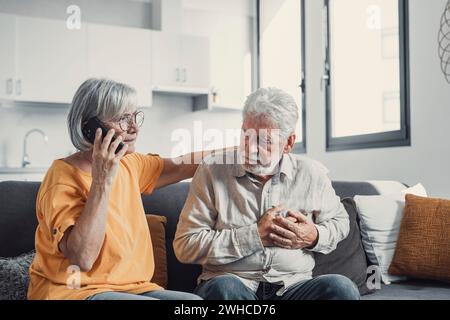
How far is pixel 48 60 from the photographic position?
175 inches

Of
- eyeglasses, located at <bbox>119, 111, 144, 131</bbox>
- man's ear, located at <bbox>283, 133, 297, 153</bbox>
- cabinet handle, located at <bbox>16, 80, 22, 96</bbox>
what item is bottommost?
man's ear, located at <bbox>283, 133, 297, 153</bbox>

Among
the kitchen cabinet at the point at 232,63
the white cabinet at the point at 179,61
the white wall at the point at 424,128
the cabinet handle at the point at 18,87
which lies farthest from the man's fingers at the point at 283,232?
the kitchen cabinet at the point at 232,63

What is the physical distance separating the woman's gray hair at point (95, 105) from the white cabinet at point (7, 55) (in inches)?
117

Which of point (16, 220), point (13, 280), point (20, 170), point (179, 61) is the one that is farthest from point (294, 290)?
point (179, 61)

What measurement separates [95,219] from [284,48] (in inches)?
156

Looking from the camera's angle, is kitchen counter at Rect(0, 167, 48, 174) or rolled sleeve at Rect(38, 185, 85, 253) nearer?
rolled sleeve at Rect(38, 185, 85, 253)

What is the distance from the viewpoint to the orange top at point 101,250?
1481mm

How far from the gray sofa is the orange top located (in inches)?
19.1

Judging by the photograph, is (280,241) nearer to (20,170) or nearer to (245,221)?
(245,221)

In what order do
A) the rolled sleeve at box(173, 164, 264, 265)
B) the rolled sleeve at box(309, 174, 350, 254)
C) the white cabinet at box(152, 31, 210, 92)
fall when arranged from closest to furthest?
1. the rolled sleeve at box(173, 164, 264, 265)
2. the rolled sleeve at box(309, 174, 350, 254)
3. the white cabinet at box(152, 31, 210, 92)

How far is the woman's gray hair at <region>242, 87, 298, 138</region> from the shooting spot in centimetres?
182

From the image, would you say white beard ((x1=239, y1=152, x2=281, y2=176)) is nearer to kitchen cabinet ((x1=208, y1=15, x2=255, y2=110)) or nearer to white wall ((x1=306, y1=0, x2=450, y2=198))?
white wall ((x1=306, y1=0, x2=450, y2=198))

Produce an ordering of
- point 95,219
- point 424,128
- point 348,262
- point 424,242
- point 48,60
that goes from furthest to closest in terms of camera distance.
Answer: point 48,60
point 424,128
point 424,242
point 348,262
point 95,219

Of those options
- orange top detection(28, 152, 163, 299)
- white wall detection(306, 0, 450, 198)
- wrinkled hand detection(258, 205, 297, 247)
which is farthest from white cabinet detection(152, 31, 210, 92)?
orange top detection(28, 152, 163, 299)
